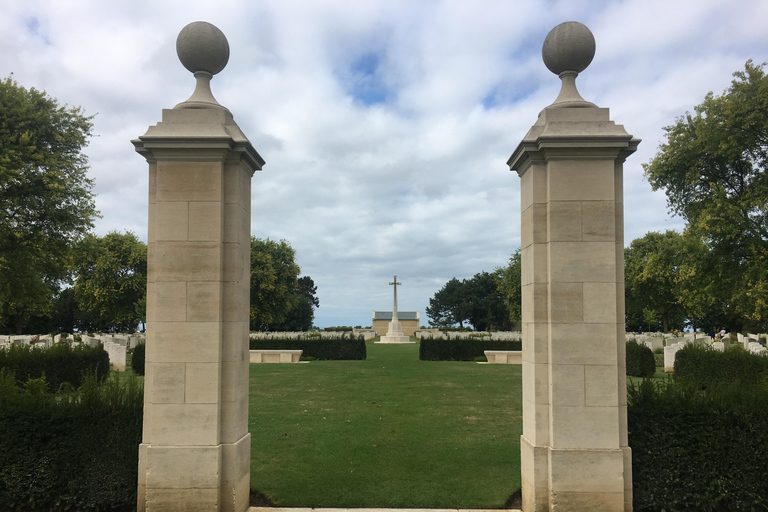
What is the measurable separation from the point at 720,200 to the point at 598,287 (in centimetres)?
1925

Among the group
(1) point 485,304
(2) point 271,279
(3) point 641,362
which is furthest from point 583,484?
(1) point 485,304

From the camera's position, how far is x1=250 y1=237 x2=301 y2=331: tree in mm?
46875

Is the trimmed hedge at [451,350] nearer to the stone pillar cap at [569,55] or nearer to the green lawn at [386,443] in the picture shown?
the green lawn at [386,443]

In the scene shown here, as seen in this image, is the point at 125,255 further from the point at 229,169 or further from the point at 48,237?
the point at 229,169

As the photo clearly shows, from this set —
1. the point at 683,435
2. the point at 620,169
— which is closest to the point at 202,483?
the point at 683,435

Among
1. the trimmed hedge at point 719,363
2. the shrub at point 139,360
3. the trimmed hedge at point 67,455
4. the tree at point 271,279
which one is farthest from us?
the tree at point 271,279

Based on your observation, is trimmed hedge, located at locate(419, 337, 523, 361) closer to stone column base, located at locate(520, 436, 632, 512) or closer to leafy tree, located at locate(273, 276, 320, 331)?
stone column base, located at locate(520, 436, 632, 512)

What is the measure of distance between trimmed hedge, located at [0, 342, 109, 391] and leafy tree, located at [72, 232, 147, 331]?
93.0 ft

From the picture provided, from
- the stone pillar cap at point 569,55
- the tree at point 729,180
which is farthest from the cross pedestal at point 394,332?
the stone pillar cap at point 569,55

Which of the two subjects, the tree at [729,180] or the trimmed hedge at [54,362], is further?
the tree at [729,180]

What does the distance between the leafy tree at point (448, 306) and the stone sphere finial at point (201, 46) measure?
73725 millimetres

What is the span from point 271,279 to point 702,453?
4386 cm

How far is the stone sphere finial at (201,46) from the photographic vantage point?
226 inches

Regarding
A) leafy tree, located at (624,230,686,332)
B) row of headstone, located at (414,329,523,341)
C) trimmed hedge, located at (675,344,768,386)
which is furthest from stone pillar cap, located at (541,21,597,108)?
leafy tree, located at (624,230,686,332)
